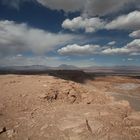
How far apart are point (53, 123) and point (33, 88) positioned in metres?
4.42

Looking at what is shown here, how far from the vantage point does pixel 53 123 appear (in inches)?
316

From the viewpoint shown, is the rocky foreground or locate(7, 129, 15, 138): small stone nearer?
locate(7, 129, 15, 138): small stone

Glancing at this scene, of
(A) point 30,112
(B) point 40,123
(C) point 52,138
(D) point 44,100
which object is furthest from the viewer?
(D) point 44,100

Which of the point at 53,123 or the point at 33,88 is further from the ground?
the point at 33,88

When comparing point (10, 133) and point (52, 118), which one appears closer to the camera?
point (10, 133)

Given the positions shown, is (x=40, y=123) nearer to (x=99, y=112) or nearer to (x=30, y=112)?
(x=30, y=112)

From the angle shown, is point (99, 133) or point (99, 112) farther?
point (99, 112)

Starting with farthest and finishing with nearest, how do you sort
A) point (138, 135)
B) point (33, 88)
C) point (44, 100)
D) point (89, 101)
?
point (89, 101) → point (33, 88) → point (44, 100) → point (138, 135)

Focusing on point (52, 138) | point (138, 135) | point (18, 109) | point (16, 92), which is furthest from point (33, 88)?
point (138, 135)

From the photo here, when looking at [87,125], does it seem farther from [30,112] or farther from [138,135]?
[30,112]

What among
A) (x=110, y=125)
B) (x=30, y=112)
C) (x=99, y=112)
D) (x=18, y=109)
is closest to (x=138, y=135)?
(x=110, y=125)

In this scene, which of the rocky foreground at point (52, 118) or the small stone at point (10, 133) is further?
the rocky foreground at point (52, 118)

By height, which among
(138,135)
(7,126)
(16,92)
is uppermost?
(16,92)

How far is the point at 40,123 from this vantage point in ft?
26.1
